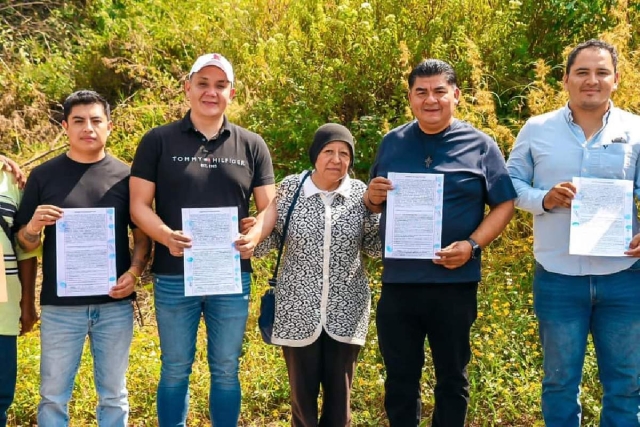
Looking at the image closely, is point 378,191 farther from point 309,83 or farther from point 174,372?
point 309,83

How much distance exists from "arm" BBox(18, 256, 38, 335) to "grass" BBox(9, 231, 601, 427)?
4.06 ft

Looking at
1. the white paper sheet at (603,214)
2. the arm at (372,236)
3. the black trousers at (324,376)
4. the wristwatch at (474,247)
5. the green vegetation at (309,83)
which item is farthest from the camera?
the green vegetation at (309,83)

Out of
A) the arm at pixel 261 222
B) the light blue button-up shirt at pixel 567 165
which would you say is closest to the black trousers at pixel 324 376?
the arm at pixel 261 222

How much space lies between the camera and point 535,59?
744 cm

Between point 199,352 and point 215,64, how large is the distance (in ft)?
8.36

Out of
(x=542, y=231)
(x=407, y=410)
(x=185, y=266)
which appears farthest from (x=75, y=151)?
(x=542, y=231)

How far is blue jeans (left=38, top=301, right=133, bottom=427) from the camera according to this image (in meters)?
4.03

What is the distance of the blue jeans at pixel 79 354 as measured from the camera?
403cm

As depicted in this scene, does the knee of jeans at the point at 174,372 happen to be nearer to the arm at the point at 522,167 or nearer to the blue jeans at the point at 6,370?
the blue jeans at the point at 6,370

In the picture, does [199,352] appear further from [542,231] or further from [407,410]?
[542,231]

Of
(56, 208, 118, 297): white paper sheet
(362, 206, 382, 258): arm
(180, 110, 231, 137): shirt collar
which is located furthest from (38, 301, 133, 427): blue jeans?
(362, 206, 382, 258): arm

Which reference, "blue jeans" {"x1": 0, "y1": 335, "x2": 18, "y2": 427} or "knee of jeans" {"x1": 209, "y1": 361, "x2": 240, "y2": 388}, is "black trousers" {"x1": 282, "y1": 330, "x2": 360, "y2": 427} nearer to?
"knee of jeans" {"x1": 209, "y1": 361, "x2": 240, "y2": 388}

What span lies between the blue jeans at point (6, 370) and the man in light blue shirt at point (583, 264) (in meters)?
2.76

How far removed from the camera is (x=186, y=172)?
4055 millimetres
